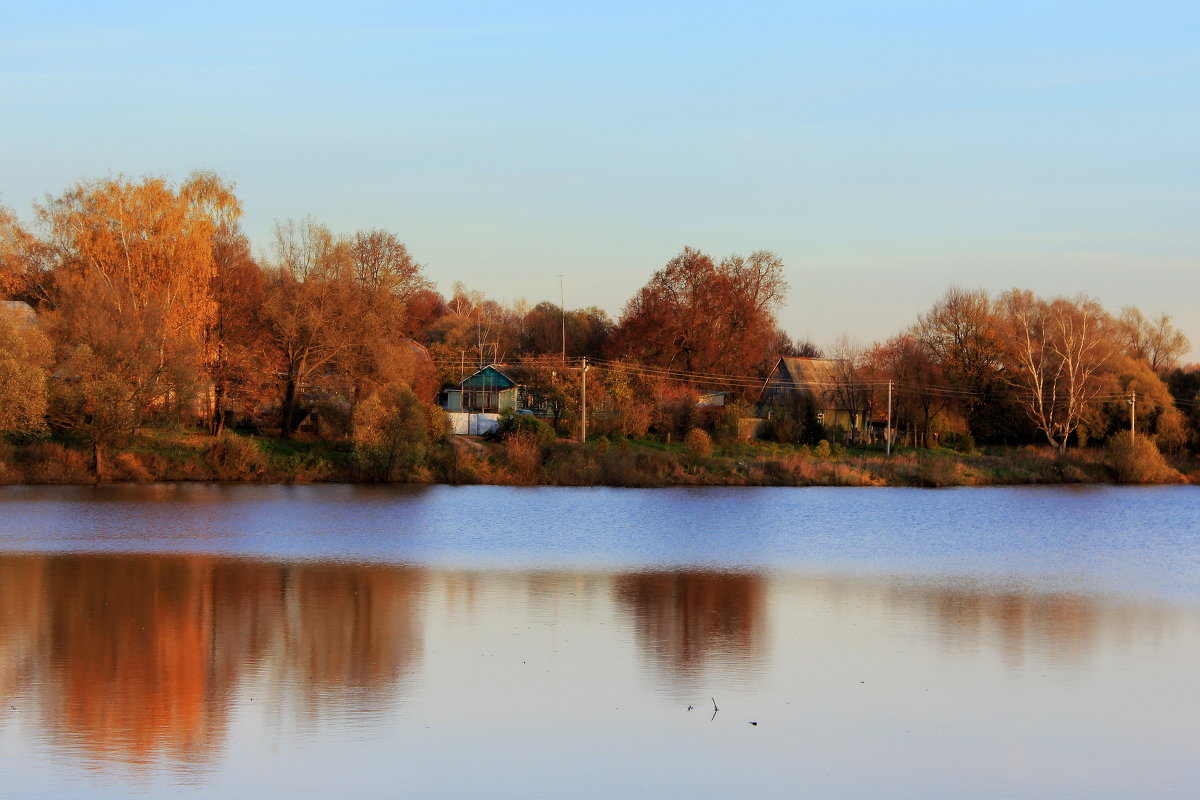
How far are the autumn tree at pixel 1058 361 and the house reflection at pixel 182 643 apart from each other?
5278cm

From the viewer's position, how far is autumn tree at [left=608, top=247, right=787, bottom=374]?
7294cm

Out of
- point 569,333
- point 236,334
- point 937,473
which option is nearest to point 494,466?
point 236,334

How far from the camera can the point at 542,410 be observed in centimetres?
6519

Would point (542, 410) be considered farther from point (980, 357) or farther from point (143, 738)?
point (143, 738)

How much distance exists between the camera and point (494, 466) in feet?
158

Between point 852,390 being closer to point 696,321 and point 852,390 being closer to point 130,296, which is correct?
point 696,321

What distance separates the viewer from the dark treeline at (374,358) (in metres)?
44.2

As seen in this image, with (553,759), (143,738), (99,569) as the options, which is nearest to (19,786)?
(143,738)

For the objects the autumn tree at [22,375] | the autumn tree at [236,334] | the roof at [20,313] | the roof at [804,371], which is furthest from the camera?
the roof at [804,371]

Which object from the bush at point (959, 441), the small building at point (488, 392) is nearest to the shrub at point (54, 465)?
the small building at point (488, 392)

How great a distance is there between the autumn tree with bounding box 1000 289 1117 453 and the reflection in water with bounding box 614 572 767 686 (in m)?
47.7

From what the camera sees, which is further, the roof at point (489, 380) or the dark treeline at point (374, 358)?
the roof at point (489, 380)

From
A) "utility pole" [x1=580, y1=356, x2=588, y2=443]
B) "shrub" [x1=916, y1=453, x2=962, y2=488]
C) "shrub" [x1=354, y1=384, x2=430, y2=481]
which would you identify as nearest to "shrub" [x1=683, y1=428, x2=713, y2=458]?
"utility pole" [x1=580, y1=356, x2=588, y2=443]

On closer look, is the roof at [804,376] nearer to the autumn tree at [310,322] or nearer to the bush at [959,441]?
the bush at [959,441]
